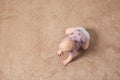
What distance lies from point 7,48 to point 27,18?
271 mm

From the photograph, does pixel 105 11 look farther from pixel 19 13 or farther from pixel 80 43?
pixel 19 13

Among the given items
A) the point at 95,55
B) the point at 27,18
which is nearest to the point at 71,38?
the point at 95,55

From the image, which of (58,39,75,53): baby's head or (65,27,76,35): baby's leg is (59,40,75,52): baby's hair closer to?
(58,39,75,53): baby's head

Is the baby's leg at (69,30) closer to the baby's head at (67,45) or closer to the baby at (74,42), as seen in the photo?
the baby at (74,42)

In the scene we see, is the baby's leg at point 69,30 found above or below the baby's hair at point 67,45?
above

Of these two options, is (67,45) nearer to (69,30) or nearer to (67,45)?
(67,45)

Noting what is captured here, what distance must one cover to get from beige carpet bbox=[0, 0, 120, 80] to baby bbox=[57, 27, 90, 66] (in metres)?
0.05

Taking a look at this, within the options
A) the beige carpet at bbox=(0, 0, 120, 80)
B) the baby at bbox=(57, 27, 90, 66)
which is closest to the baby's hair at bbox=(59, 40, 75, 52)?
the baby at bbox=(57, 27, 90, 66)

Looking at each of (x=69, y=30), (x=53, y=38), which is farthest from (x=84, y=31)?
(x=53, y=38)

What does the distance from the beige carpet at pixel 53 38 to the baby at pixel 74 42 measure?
0.05m

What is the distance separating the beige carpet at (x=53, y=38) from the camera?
1251mm

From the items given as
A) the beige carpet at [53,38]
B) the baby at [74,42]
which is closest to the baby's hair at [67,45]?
the baby at [74,42]

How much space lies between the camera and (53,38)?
4.56 ft

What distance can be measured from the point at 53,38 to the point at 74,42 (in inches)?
8.4
